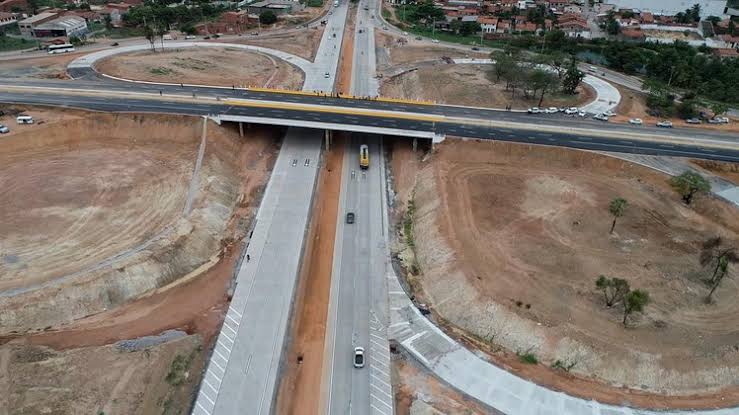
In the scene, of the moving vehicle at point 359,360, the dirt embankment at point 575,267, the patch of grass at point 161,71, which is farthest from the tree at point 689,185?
the patch of grass at point 161,71

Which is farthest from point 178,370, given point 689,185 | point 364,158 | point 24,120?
point 689,185

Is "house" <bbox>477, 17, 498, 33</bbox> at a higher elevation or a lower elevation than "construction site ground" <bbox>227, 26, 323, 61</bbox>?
higher

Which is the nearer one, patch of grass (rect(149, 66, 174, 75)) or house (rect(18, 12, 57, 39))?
patch of grass (rect(149, 66, 174, 75))

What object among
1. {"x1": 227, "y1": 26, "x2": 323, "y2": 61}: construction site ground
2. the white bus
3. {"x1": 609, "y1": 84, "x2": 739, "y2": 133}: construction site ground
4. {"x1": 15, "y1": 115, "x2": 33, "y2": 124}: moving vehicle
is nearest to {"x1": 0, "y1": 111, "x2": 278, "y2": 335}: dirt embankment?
{"x1": 15, "y1": 115, "x2": 33, "y2": 124}: moving vehicle

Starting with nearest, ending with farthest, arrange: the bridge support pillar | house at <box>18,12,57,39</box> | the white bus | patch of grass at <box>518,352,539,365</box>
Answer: patch of grass at <box>518,352,539,365</box>, the bridge support pillar, the white bus, house at <box>18,12,57,39</box>

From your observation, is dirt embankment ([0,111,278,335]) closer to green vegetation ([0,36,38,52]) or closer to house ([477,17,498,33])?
green vegetation ([0,36,38,52])

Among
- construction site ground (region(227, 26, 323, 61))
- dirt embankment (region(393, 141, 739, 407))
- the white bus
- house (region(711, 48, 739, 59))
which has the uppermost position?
the white bus

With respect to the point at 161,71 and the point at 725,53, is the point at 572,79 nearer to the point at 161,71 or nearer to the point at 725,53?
the point at 725,53

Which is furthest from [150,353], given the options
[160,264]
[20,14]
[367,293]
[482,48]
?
[20,14]
